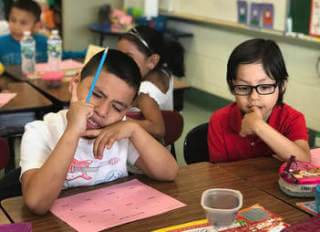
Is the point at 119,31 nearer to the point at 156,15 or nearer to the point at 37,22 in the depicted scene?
the point at 156,15

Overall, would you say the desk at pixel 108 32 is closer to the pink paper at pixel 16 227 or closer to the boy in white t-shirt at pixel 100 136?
the boy in white t-shirt at pixel 100 136

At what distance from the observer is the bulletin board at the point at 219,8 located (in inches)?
163

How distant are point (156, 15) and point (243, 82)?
13.0ft

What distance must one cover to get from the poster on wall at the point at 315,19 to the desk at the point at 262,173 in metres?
2.33

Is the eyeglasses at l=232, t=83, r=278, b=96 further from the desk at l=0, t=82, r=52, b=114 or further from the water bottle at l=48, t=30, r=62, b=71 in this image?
the water bottle at l=48, t=30, r=62, b=71

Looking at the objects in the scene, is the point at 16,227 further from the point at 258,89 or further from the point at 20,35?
Result: the point at 20,35

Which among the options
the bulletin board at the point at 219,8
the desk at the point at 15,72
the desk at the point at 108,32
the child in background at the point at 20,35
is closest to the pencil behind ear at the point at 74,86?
the desk at the point at 15,72

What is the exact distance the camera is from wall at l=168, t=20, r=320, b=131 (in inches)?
157

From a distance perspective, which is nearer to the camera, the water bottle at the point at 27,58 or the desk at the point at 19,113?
the desk at the point at 19,113

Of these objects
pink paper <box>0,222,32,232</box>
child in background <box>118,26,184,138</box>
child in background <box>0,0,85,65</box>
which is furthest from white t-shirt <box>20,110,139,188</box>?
child in background <box>0,0,85,65</box>

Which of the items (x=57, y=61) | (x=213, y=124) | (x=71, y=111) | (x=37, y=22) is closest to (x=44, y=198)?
(x=71, y=111)

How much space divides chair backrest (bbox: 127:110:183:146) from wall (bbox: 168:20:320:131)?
1786 millimetres

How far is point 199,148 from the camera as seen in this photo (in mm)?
2018

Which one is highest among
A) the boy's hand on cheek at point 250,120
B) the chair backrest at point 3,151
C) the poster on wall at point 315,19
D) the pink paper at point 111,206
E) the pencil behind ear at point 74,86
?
the poster on wall at point 315,19
